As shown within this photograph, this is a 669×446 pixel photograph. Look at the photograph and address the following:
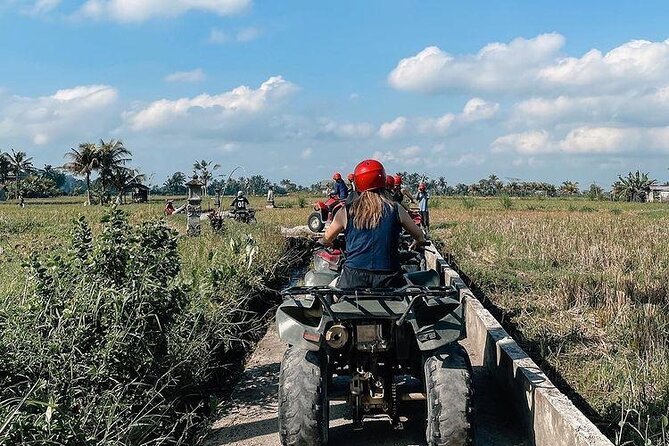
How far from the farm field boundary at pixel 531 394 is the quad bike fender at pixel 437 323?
75 centimetres

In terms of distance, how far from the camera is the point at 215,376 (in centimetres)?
631

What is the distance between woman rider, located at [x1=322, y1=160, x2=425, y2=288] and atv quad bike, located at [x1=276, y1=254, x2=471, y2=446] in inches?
8.1

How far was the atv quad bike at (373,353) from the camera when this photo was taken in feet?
13.4

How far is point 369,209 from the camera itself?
443 cm

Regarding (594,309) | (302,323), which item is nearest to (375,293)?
(302,323)

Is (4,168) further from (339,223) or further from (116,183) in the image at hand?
(339,223)

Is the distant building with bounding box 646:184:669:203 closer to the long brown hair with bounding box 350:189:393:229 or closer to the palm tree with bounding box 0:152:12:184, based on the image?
the palm tree with bounding box 0:152:12:184

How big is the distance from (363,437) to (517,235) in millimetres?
14150

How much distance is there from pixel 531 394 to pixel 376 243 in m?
1.51

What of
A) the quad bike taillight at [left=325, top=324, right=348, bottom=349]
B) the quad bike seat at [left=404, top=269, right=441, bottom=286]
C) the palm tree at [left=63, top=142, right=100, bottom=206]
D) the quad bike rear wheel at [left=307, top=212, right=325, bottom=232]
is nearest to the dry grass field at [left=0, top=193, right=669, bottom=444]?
the quad bike rear wheel at [left=307, top=212, right=325, bottom=232]

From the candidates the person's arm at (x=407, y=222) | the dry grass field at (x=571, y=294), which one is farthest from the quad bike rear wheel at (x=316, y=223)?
the person's arm at (x=407, y=222)

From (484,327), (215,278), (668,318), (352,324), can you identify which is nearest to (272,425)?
(352,324)

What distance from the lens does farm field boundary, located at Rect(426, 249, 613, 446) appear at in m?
3.82

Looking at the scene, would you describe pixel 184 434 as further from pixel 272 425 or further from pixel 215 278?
pixel 215 278
